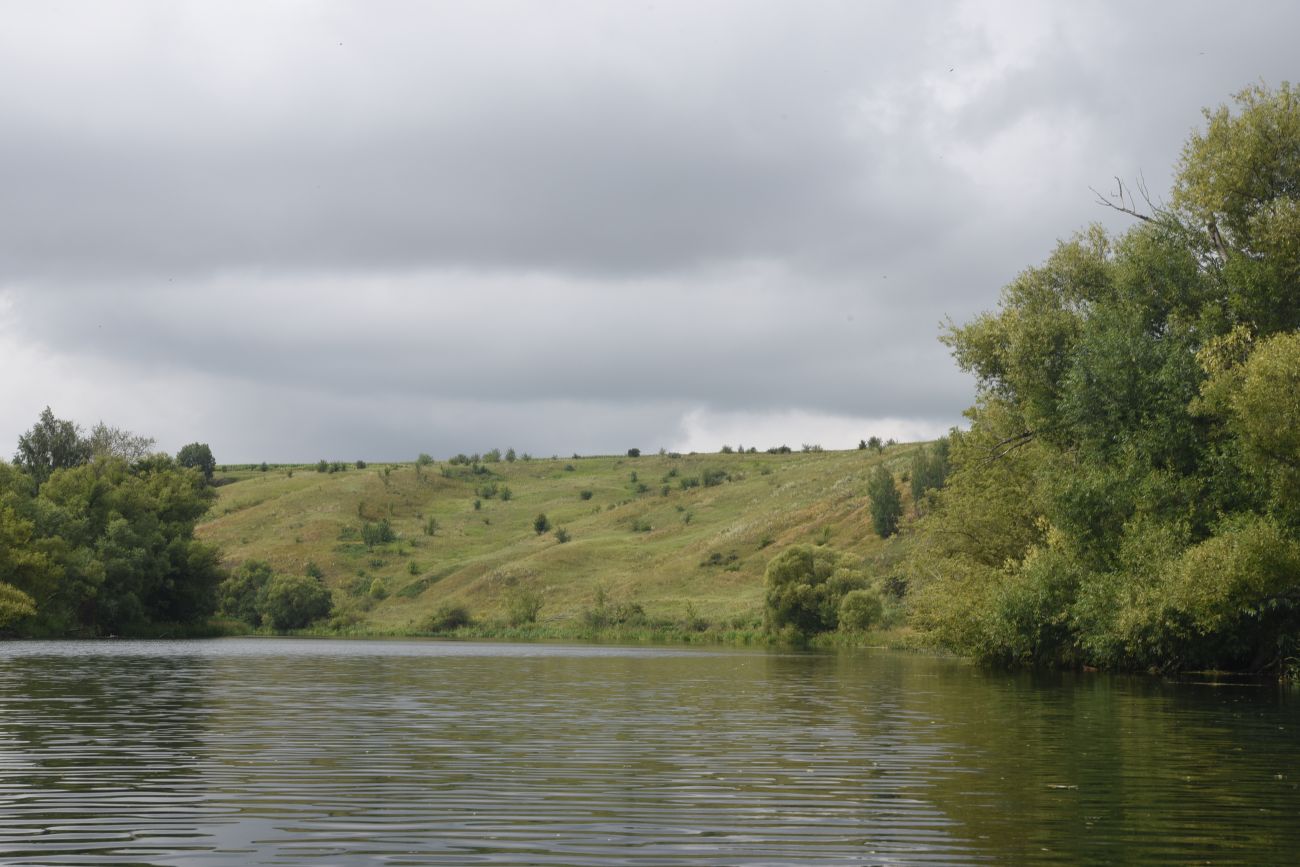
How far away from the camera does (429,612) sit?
153625 mm

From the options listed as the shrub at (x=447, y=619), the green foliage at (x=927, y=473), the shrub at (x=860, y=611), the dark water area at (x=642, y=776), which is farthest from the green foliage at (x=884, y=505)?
the dark water area at (x=642, y=776)

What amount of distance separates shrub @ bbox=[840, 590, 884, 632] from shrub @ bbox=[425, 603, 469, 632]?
57849mm

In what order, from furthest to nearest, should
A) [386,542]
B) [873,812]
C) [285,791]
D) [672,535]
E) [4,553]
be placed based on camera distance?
1. [386,542]
2. [672,535]
3. [4,553]
4. [285,791]
5. [873,812]

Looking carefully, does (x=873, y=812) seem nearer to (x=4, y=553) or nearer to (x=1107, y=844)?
(x=1107, y=844)

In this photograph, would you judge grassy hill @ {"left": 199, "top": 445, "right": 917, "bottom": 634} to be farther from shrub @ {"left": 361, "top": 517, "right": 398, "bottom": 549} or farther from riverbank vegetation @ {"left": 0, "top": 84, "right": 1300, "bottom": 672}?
riverbank vegetation @ {"left": 0, "top": 84, "right": 1300, "bottom": 672}

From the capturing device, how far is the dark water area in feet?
49.4

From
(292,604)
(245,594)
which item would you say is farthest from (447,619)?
(245,594)

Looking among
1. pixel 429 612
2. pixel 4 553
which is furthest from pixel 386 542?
pixel 4 553

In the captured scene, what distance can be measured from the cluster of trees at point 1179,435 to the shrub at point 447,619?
9574cm

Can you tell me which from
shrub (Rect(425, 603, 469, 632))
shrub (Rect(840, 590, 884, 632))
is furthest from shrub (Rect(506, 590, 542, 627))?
shrub (Rect(840, 590, 884, 632))

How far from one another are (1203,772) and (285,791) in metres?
15.2

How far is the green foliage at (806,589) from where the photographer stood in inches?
4190

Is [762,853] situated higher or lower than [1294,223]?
lower

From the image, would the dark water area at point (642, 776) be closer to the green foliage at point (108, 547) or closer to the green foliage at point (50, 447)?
the green foliage at point (108, 547)
